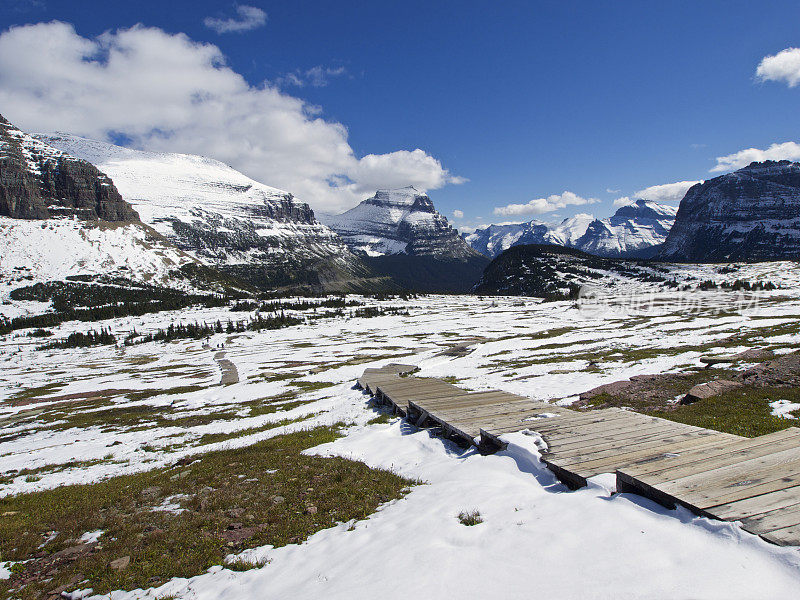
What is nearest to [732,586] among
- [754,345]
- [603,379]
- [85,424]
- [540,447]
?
[540,447]

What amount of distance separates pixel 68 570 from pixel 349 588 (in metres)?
6.96

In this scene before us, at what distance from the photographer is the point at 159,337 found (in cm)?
17712

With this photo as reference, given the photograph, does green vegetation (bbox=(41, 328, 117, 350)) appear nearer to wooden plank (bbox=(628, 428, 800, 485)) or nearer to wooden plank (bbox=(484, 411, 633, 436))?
wooden plank (bbox=(484, 411, 633, 436))

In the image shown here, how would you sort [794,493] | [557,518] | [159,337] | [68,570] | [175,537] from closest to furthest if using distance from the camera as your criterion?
[794,493]
[557,518]
[68,570]
[175,537]
[159,337]

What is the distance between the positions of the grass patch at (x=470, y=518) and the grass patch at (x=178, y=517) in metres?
2.64

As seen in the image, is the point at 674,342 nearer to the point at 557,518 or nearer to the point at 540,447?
the point at 540,447

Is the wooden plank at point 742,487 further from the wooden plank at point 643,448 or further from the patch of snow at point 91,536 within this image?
the patch of snow at point 91,536

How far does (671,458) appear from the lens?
7898 mm

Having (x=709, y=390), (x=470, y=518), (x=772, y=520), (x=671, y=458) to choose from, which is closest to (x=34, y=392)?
(x=470, y=518)

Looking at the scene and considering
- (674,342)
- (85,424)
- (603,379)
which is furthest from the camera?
(674,342)

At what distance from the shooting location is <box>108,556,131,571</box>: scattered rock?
832 cm

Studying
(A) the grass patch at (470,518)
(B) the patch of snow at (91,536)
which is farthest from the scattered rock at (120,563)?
(A) the grass patch at (470,518)

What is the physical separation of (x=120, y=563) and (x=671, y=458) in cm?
1155

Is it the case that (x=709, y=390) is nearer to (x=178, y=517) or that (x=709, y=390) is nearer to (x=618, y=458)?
(x=618, y=458)
